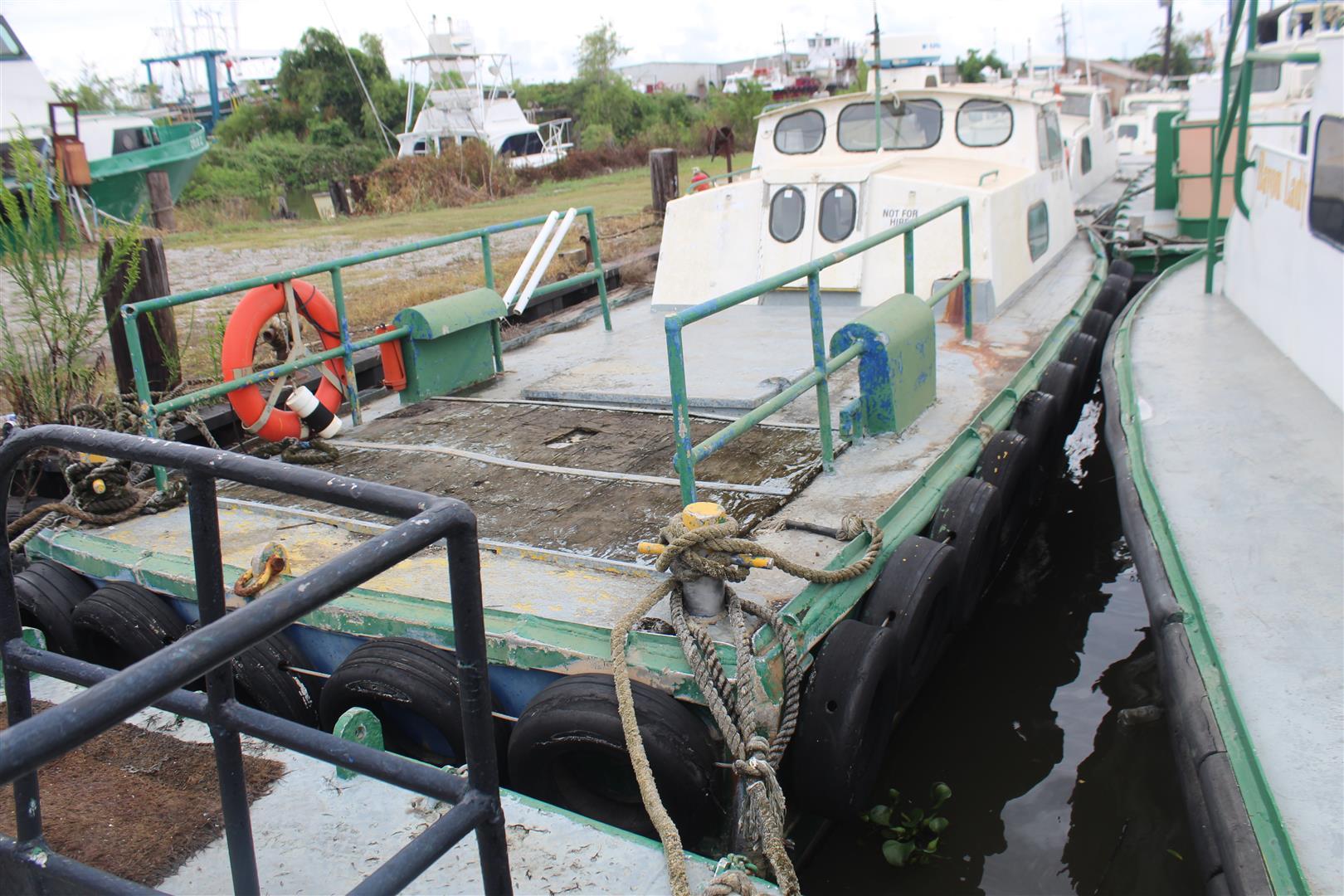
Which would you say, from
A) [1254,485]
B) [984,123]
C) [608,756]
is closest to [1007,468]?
[1254,485]

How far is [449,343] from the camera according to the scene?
638 centimetres

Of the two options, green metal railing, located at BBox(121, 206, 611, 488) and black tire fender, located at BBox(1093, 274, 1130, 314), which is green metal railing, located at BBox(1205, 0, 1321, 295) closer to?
black tire fender, located at BBox(1093, 274, 1130, 314)

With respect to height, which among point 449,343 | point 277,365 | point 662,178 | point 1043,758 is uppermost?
point 662,178

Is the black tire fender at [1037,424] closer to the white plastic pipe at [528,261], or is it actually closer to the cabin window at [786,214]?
the cabin window at [786,214]

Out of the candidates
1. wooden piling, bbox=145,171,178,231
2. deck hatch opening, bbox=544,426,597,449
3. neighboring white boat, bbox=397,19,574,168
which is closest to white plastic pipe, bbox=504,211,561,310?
deck hatch opening, bbox=544,426,597,449

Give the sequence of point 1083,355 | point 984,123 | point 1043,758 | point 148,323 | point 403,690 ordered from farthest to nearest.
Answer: point 984,123 < point 1083,355 < point 148,323 < point 1043,758 < point 403,690

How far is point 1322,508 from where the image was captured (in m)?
4.06

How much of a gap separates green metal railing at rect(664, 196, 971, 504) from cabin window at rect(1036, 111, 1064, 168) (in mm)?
2996

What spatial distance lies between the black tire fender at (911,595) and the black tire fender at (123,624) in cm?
258

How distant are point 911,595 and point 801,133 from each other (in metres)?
5.63

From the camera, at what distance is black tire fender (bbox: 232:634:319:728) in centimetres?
377

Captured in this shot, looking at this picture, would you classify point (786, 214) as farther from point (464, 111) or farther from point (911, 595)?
point (464, 111)

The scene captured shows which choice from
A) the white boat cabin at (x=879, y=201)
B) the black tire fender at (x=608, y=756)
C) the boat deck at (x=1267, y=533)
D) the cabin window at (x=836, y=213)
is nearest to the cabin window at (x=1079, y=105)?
the white boat cabin at (x=879, y=201)

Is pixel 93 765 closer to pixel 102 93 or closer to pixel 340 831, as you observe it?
pixel 340 831
